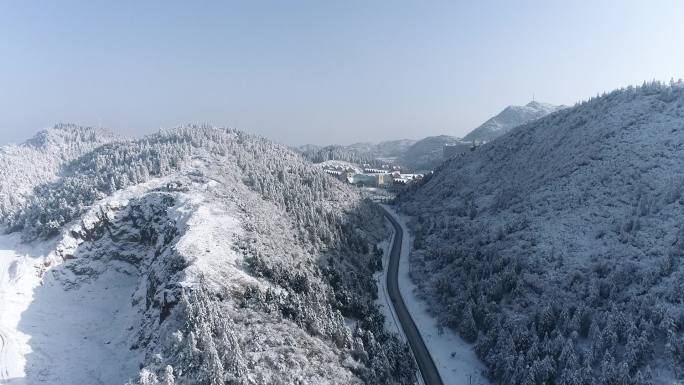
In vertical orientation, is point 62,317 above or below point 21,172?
below

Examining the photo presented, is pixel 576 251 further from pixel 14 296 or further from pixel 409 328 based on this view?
pixel 14 296

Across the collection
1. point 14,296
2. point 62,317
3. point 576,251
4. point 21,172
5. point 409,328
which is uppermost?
point 576,251

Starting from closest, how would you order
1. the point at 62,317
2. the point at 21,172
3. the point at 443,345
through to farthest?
the point at 62,317 < the point at 443,345 < the point at 21,172

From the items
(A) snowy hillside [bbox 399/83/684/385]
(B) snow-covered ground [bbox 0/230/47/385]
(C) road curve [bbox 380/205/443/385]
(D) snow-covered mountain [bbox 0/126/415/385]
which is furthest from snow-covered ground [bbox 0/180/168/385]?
(A) snowy hillside [bbox 399/83/684/385]

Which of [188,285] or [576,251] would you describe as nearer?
[188,285]

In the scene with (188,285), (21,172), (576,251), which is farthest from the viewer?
(21,172)

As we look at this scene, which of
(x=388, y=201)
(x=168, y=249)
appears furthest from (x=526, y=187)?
(x=168, y=249)

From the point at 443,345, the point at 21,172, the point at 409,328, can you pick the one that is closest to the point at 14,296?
the point at 409,328

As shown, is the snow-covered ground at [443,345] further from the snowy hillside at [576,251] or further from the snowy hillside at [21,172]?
the snowy hillside at [21,172]

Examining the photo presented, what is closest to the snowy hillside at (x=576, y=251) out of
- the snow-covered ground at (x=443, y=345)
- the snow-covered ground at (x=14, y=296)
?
the snow-covered ground at (x=443, y=345)
